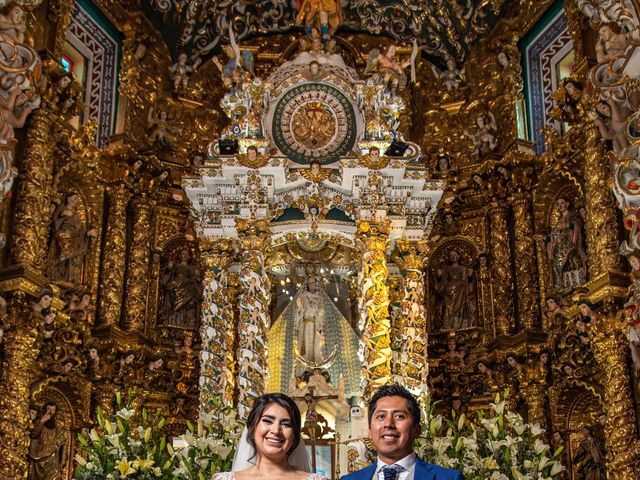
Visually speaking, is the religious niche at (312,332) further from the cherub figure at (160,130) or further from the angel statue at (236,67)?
the cherub figure at (160,130)

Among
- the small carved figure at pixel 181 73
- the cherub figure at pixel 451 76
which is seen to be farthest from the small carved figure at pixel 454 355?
the small carved figure at pixel 181 73

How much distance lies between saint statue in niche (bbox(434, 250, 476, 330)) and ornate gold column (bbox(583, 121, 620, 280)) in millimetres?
3150

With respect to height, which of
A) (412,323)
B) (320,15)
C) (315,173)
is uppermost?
(320,15)

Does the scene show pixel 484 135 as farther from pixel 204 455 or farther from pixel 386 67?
pixel 204 455

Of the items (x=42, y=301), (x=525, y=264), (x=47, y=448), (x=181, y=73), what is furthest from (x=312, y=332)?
(x=181, y=73)

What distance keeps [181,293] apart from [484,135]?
20.2 ft

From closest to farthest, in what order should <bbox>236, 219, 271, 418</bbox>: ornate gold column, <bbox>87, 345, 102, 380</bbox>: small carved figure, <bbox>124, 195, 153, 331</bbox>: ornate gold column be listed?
<bbox>236, 219, 271, 418</bbox>: ornate gold column < <bbox>87, 345, 102, 380</bbox>: small carved figure < <bbox>124, 195, 153, 331</bbox>: ornate gold column

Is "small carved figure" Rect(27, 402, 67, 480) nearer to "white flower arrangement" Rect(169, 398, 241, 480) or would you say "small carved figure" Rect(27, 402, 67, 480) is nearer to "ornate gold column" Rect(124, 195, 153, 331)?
"ornate gold column" Rect(124, 195, 153, 331)

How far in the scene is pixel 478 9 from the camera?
18578mm

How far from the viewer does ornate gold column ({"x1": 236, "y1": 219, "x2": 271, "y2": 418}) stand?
1402 cm

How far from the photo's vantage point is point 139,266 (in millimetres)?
16812

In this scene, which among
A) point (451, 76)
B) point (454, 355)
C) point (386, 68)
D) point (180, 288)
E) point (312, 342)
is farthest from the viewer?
point (451, 76)

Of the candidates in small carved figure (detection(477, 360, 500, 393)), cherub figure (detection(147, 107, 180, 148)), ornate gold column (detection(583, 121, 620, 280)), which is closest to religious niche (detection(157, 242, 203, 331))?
cherub figure (detection(147, 107, 180, 148))

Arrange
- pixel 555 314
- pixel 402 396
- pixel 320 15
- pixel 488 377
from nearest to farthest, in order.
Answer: pixel 402 396 → pixel 555 314 → pixel 488 377 → pixel 320 15
